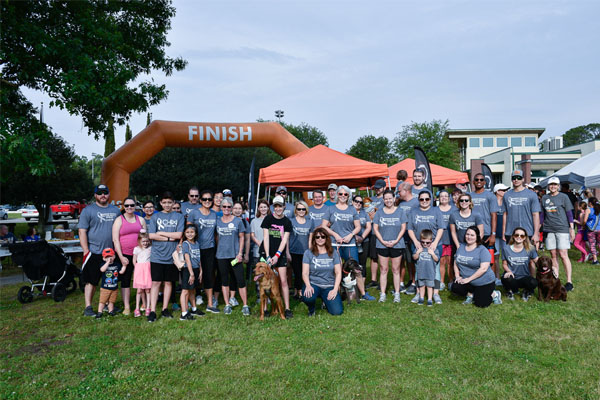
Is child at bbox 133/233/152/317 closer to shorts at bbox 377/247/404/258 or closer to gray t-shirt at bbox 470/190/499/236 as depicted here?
Result: shorts at bbox 377/247/404/258

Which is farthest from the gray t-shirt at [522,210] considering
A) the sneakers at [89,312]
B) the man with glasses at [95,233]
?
the sneakers at [89,312]

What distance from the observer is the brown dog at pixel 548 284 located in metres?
5.62

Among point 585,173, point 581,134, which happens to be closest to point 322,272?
point 585,173

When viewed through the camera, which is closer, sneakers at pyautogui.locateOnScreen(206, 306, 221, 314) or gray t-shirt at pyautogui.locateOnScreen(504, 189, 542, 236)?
sneakers at pyautogui.locateOnScreen(206, 306, 221, 314)

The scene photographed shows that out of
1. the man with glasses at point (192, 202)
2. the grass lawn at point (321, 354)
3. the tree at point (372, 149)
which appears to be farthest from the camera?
the tree at point (372, 149)

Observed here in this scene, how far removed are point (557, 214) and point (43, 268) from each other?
9.05m

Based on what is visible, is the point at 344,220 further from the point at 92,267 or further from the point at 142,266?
the point at 92,267

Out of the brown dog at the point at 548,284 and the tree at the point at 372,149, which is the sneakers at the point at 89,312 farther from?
the tree at the point at 372,149

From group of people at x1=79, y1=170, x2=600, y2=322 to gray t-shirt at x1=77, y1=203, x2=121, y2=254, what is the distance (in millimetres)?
15

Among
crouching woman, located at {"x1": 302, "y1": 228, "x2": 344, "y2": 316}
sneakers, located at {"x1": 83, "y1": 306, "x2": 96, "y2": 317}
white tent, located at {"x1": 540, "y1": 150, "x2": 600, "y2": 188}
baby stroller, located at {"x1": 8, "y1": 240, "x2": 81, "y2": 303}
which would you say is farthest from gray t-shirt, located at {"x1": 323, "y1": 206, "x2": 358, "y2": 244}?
white tent, located at {"x1": 540, "y1": 150, "x2": 600, "y2": 188}

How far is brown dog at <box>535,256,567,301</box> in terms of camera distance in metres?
5.62

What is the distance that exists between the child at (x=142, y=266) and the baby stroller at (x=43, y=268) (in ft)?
7.34

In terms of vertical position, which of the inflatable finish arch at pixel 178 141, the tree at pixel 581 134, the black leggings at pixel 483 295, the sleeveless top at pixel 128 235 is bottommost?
the black leggings at pixel 483 295

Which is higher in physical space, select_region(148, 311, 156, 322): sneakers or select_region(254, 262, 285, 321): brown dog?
select_region(254, 262, 285, 321): brown dog
